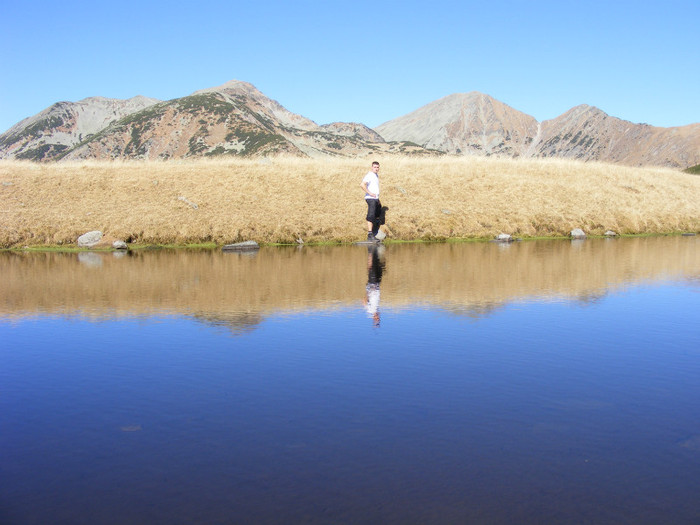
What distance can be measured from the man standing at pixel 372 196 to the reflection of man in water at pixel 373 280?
9.80ft

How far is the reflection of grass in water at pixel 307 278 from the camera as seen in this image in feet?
51.2

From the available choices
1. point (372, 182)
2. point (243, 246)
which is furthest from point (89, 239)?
point (372, 182)

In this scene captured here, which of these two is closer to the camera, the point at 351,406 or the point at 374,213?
the point at 351,406

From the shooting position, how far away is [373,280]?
771 inches

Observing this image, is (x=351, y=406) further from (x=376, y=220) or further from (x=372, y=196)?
(x=376, y=220)

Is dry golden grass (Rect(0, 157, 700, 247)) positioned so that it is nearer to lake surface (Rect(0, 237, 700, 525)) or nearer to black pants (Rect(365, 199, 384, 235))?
black pants (Rect(365, 199, 384, 235))

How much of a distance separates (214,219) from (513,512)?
3247cm

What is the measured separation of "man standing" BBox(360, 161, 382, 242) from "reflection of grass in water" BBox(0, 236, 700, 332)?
2.81 m

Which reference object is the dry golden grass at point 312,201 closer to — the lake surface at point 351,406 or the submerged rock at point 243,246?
the submerged rock at point 243,246

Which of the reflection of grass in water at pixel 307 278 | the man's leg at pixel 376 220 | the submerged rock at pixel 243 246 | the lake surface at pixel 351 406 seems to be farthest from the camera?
the man's leg at pixel 376 220

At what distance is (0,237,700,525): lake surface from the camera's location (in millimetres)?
5586

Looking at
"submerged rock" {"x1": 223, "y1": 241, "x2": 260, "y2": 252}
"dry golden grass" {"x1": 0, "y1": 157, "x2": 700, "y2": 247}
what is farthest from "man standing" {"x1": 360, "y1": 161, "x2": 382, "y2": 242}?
"submerged rock" {"x1": 223, "y1": 241, "x2": 260, "y2": 252}

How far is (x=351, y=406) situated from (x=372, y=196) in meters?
25.5

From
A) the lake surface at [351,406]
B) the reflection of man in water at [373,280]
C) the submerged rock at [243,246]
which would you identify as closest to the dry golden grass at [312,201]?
the submerged rock at [243,246]
